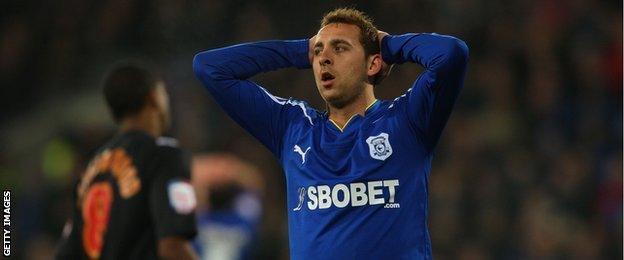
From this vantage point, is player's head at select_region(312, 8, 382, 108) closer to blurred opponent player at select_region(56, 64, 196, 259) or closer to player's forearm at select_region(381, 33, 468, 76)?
player's forearm at select_region(381, 33, 468, 76)

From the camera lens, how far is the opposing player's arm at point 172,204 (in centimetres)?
402

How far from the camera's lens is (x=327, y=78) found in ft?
14.0

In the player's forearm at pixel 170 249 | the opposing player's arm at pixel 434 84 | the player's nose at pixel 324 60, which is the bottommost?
the player's forearm at pixel 170 249

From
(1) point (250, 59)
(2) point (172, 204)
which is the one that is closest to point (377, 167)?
(2) point (172, 204)

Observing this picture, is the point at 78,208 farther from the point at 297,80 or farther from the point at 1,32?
the point at 1,32

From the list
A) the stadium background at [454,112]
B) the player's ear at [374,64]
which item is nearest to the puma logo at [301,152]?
the player's ear at [374,64]

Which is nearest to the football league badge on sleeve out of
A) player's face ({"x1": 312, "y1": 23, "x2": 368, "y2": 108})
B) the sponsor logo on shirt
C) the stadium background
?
the sponsor logo on shirt

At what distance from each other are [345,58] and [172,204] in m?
0.94

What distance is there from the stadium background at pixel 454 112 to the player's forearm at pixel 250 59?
414 centimetres

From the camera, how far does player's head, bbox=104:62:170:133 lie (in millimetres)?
4273

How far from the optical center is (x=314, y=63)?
442cm

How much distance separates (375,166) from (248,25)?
6.37m

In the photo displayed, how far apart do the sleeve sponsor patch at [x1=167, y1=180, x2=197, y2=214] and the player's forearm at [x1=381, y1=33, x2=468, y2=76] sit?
0.99 meters

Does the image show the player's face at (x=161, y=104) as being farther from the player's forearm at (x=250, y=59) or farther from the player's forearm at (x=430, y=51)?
the player's forearm at (x=430, y=51)
